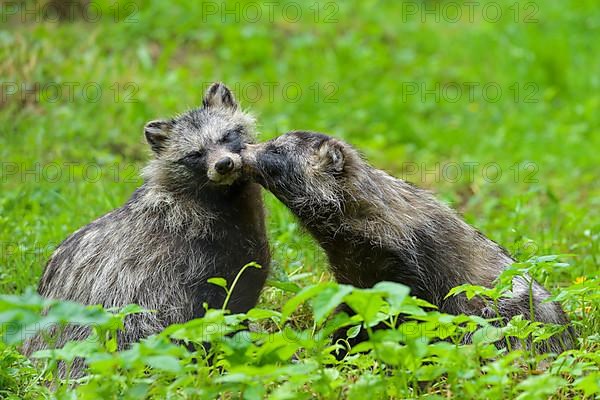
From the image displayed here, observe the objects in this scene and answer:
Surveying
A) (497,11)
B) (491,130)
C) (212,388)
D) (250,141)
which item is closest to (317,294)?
(212,388)

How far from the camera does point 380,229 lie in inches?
222

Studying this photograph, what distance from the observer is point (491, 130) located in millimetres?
12094

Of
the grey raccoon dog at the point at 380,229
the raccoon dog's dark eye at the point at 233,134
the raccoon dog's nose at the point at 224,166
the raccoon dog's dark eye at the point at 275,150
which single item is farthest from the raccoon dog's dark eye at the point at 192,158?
the raccoon dog's dark eye at the point at 275,150

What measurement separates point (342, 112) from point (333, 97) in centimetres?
39

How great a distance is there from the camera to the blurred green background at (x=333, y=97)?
784 cm

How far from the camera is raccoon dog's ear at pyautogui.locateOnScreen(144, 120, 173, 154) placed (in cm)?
689

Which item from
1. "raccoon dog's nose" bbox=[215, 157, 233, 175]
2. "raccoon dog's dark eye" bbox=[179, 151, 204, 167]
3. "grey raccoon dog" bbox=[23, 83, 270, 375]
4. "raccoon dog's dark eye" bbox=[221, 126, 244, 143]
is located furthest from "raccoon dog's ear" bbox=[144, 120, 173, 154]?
"raccoon dog's nose" bbox=[215, 157, 233, 175]

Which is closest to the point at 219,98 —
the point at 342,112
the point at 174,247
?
the point at 174,247

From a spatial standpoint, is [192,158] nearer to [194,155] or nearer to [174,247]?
[194,155]

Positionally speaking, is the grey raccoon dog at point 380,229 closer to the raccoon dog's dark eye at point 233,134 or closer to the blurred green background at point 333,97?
the raccoon dog's dark eye at point 233,134

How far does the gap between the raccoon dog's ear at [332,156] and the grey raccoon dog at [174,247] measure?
599mm

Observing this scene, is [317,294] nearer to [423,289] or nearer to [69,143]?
[423,289]

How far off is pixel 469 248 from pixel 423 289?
440 millimetres

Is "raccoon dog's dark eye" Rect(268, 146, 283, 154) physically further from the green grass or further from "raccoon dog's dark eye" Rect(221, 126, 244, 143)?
"raccoon dog's dark eye" Rect(221, 126, 244, 143)
